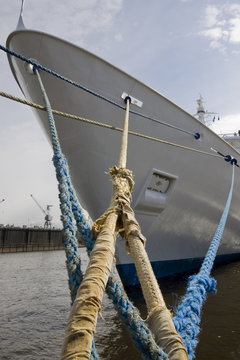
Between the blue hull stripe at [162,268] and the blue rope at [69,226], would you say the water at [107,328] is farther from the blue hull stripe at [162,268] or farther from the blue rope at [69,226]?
the blue rope at [69,226]

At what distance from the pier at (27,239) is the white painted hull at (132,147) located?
34.0 metres

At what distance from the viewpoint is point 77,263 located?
1.46m

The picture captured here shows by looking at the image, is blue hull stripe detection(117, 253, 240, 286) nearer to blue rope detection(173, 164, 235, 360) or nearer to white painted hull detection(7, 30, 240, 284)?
white painted hull detection(7, 30, 240, 284)

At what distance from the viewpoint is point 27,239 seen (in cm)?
4050

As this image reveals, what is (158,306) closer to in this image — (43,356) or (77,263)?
(77,263)

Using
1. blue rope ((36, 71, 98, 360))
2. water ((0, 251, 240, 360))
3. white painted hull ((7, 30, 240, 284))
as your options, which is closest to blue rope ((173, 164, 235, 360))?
blue rope ((36, 71, 98, 360))

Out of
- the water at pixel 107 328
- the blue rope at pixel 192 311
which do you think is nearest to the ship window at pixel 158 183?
the water at pixel 107 328

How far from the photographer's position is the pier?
37.2 m

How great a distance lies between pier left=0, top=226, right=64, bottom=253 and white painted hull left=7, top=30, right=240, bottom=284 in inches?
1338

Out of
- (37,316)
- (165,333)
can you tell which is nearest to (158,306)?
(165,333)

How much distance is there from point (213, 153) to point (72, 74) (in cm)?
418

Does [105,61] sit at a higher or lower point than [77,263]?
higher

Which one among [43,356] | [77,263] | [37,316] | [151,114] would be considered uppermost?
[151,114]

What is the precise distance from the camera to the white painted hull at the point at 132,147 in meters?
5.18
